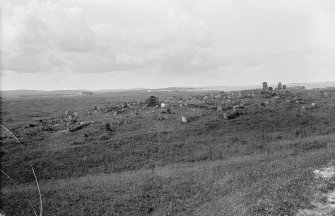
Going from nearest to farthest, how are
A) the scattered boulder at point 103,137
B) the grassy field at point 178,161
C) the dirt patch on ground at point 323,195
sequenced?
the dirt patch on ground at point 323,195
the grassy field at point 178,161
the scattered boulder at point 103,137

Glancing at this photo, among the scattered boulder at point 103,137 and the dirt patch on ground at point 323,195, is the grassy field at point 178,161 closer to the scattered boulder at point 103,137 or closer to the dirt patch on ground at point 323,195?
the scattered boulder at point 103,137

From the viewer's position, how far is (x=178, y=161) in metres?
28.2

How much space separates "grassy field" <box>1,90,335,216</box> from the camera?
17453 millimetres

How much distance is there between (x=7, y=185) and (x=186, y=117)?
20894mm

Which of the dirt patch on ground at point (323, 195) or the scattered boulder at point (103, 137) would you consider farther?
the scattered boulder at point (103, 137)

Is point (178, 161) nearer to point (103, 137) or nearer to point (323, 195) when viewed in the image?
point (103, 137)

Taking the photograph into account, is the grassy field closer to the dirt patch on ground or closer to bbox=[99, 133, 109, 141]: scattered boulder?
bbox=[99, 133, 109, 141]: scattered boulder

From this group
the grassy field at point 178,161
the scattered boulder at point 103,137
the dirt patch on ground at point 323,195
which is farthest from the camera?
the scattered boulder at point 103,137

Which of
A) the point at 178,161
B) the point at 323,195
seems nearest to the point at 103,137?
the point at 178,161

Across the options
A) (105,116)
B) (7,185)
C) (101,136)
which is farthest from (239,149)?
(105,116)

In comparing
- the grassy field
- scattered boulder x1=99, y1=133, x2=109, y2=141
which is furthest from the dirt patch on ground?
scattered boulder x1=99, y1=133, x2=109, y2=141

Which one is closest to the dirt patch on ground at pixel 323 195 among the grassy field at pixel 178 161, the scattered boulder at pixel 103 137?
the grassy field at pixel 178 161

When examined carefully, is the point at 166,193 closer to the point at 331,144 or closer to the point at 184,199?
the point at 184,199

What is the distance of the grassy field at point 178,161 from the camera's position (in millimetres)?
17453
